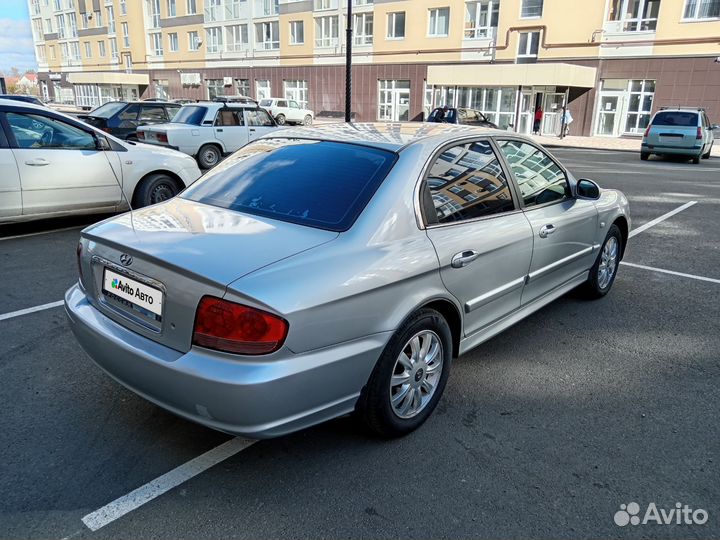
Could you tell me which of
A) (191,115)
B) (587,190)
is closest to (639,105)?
Result: (191,115)

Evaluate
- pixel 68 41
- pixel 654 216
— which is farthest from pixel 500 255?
pixel 68 41

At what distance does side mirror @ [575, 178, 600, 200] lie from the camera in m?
4.43

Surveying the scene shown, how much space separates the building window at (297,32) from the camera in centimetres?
4391

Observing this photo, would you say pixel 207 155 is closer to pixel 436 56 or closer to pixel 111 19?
pixel 436 56

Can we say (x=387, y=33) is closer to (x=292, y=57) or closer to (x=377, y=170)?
(x=292, y=57)

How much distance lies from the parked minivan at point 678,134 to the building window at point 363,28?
2558cm

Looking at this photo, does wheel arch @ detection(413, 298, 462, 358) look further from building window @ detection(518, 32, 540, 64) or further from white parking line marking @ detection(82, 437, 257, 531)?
building window @ detection(518, 32, 540, 64)

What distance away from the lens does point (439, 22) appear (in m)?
36.4

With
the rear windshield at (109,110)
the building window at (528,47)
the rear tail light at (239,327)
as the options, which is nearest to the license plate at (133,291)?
the rear tail light at (239,327)

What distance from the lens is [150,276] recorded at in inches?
103

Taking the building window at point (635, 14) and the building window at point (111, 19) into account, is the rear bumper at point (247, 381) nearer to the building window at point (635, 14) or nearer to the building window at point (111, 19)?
the building window at point (635, 14)

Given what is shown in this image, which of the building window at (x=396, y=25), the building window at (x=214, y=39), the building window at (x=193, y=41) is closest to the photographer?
the building window at (x=396, y=25)

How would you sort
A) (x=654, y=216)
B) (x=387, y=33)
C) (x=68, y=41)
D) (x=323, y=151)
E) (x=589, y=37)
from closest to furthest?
(x=323, y=151) < (x=654, y=216) < (x=589, y=37) < (x=387, y=33) < (x=68, y=41)

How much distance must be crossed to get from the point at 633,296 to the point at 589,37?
97.8ft
